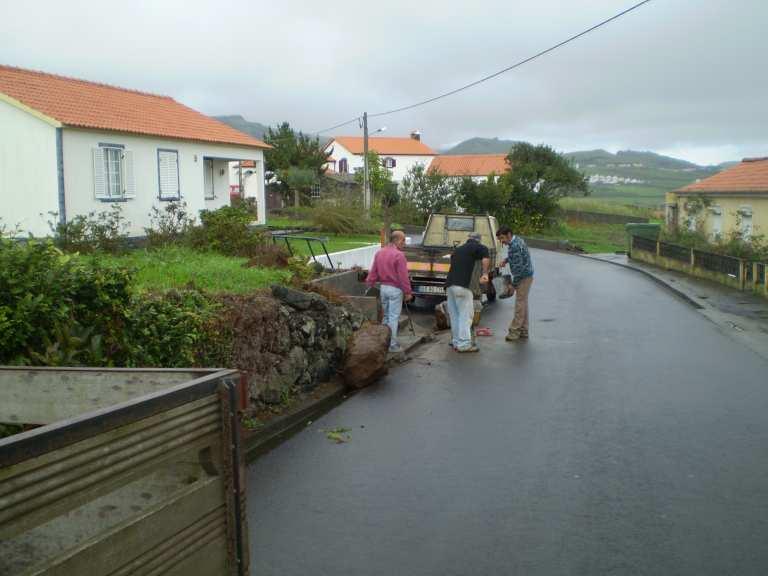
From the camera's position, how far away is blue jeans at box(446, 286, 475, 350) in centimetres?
1241

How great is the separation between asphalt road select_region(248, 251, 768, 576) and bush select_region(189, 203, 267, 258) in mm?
4471

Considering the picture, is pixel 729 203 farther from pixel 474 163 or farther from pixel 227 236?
pixel 474 163

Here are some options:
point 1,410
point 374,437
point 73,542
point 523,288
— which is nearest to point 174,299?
point 374,437

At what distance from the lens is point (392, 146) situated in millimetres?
111500

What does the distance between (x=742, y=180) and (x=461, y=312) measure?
22684 millimetres

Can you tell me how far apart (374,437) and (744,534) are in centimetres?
351

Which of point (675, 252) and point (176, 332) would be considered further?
point (675, 252)

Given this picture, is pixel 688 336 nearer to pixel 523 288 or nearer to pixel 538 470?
pixel 523 288

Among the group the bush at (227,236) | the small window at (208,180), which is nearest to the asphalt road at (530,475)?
the bush at (227,236)

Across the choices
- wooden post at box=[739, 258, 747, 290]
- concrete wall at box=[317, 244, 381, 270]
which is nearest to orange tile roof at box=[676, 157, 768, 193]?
wooden post at box=[739, 258, 747, 290]

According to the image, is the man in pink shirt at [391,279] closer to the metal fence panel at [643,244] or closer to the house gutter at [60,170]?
the house gutter at [60,170]

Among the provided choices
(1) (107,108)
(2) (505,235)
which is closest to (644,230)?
(1) (107,108)

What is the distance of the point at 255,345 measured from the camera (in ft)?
27.1

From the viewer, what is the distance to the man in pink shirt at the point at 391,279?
12039 mm
